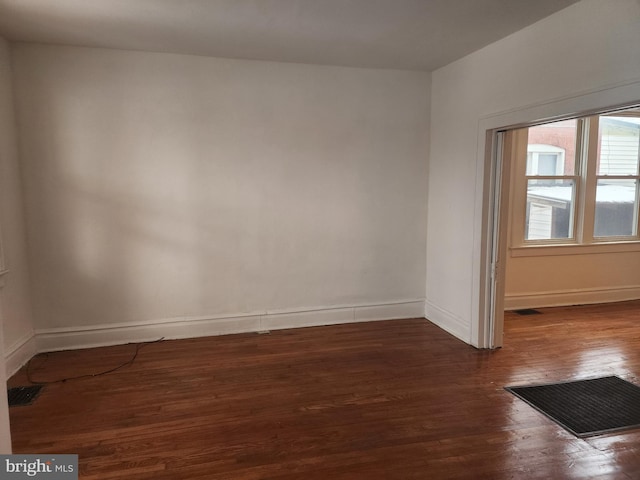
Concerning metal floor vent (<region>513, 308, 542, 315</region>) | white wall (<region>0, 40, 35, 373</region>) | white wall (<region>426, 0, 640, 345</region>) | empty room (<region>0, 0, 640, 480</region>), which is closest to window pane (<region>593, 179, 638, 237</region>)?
empty room (<region>0, 0, 640, 480</region>)

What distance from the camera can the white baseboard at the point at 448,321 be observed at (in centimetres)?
414

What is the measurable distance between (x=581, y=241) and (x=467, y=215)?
7.60 feet

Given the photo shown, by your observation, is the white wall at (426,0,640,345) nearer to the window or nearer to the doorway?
the doorway

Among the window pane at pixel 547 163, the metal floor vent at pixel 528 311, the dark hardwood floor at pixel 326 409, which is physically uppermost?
the window pane at pixel 547 163

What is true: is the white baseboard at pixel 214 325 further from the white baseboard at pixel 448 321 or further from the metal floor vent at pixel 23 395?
the metal floor vent at pixel 23 395

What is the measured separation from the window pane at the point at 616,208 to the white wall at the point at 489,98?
2468 millimetres

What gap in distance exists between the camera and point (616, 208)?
564 cm

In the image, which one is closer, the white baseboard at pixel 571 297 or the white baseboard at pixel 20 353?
the white baseboard at pixel 20 353

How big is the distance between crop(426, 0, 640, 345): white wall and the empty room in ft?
0.06

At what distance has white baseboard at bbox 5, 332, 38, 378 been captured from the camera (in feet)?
11.2

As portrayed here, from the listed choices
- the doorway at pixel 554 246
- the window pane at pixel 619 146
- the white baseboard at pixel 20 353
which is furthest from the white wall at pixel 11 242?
the window pane at pixel 619 146

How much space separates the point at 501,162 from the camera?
3.77 meters

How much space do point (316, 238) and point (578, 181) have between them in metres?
3.40

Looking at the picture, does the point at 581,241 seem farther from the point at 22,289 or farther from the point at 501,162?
the point at 22,289
